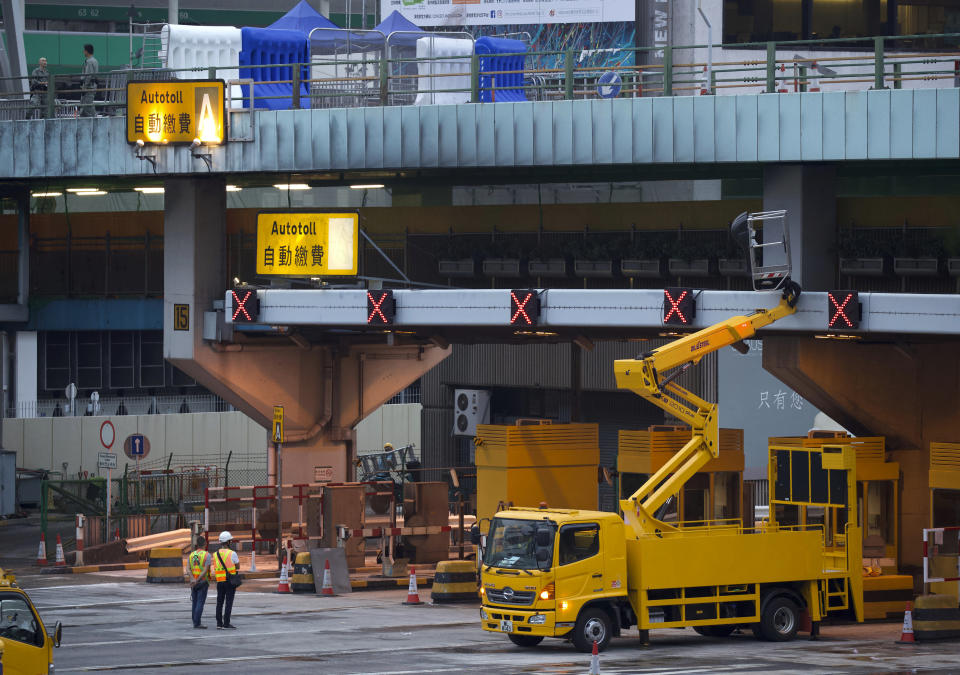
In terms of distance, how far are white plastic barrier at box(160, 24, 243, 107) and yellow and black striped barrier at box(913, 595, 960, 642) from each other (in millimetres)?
18454

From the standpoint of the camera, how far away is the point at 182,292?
33.9 metres

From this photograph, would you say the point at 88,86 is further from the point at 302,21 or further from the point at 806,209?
the point at 806,209

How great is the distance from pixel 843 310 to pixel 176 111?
569 inches

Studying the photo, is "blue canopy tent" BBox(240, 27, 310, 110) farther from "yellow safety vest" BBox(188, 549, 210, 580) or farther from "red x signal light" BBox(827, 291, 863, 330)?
"red x signal light" BBox(827, 291, 863, 330)

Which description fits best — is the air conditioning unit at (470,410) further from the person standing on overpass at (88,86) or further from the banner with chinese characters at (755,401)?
the person standing on overpass at (88,86)

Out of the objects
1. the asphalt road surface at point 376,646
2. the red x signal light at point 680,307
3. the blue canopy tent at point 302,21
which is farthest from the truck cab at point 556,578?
the blue canopy tent at point 302,21

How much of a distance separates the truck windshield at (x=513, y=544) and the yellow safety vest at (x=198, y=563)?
5046mm

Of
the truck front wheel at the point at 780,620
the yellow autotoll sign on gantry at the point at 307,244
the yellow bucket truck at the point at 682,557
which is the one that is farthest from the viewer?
the yellow autotoll sign on gantry at the point at 307,244

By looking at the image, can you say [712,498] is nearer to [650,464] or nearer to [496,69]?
[650,464]

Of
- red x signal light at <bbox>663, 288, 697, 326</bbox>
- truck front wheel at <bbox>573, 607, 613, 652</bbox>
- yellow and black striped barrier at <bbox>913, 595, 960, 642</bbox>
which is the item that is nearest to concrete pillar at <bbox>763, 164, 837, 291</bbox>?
red x signal light at <bbox>663, 288, 697, 326</bbox>

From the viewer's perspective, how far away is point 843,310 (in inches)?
1049

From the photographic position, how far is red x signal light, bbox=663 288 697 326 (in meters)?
27.9

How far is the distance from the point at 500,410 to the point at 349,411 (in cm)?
1151

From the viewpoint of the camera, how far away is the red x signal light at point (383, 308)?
30.9 metres
